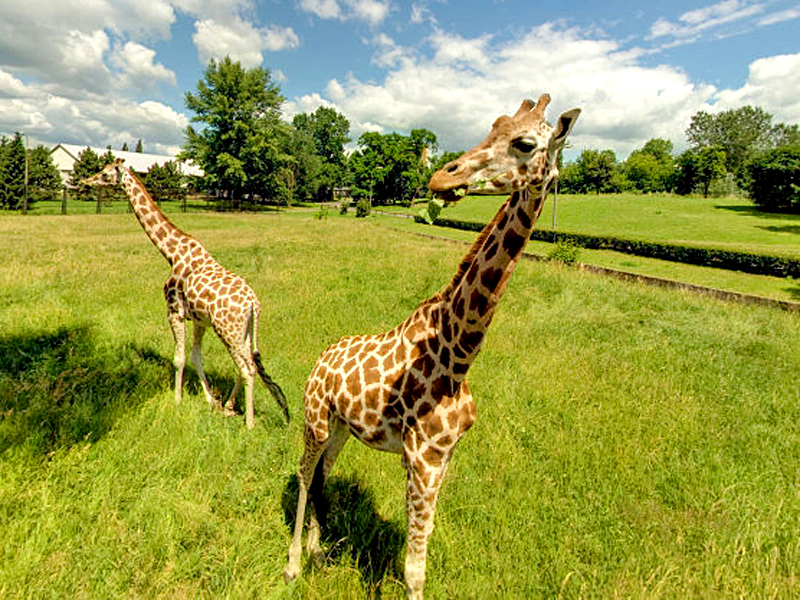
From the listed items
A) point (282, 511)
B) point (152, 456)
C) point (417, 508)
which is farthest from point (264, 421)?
point (417, 508)

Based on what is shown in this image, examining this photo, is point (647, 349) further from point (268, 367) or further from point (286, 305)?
point (286, 305)

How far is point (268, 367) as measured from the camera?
689cm

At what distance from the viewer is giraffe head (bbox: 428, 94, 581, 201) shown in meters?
1.76

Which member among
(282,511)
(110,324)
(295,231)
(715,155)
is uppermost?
(715,155)

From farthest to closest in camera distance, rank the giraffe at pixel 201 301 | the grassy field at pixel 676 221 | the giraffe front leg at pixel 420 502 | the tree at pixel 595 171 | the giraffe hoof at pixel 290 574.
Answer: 1. the tree at pixel 595 171
2. the grassy field at pixel 676 221
3. the giraffe at pixel 201 301
4. the giraffe hoof at pixel 290 574
5. the giraffe front leg at pixel 420 502

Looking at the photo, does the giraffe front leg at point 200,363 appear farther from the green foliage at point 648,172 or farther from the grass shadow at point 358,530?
the green foliage at point 648,172

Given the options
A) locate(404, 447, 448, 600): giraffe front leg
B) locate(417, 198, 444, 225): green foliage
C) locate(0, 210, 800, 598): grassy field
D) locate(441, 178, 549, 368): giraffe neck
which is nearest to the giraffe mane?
locate(441, 178, 549, 368): giraffe neck

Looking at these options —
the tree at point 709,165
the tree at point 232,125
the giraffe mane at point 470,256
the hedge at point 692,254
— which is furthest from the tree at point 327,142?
the giraffe mane at point 470,256

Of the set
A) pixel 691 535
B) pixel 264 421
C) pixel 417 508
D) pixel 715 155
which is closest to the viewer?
pixel 417 508

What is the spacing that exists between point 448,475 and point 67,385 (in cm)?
535

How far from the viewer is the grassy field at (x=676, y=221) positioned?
27930 mm

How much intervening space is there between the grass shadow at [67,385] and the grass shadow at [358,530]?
8.86 feet

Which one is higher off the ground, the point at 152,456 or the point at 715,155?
the point at 715,155

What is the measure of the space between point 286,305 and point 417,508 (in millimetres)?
8366
